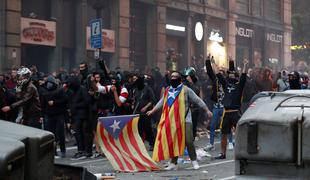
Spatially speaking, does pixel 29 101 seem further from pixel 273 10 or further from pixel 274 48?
pixel 273 10

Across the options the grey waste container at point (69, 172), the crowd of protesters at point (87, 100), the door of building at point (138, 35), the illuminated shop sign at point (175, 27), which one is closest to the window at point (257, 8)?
the illuminated shop sign at point (175, 27)

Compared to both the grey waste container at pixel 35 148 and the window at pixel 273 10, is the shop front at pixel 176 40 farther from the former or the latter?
the grey waste container at pixel 35 148

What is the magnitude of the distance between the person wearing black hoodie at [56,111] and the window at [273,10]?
32375mm

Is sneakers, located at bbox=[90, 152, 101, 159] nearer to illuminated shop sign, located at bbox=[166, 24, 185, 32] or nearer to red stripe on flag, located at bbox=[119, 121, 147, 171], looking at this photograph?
red stripe on flag, located at bbox=[119, 121, 147, 171]

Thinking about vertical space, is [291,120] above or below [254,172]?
above

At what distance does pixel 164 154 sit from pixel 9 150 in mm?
7095

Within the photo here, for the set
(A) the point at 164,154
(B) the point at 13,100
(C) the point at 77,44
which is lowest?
(A) the point at 164,154

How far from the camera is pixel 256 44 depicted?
42.1 metres

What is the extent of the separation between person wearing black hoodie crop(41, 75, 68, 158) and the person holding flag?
303 centimetres

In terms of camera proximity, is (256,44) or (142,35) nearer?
(142,35)

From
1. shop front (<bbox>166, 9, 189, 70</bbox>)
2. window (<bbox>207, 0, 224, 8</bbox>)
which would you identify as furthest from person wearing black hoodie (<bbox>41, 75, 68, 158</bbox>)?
window (<bbox>207, 0, 224, 8</bbox>)

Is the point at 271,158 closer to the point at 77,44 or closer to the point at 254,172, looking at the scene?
the point at 254,172

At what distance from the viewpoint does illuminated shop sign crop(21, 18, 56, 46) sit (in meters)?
21.4

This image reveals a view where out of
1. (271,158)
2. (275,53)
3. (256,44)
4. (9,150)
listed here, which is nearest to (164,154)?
(271,158)
